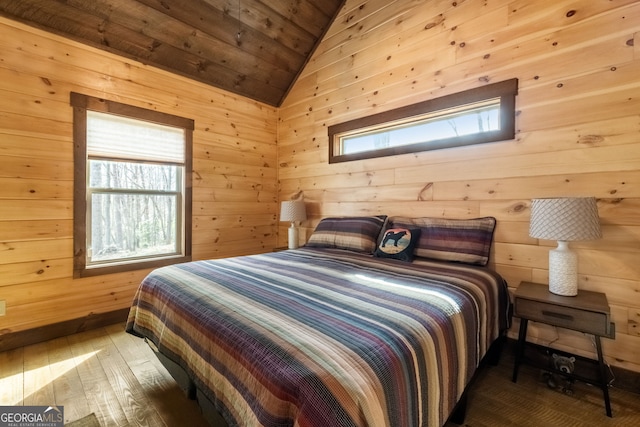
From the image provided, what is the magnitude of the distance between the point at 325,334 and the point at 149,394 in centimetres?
142

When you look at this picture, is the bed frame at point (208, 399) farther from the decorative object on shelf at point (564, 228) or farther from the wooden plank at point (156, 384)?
the decorative object on shelf at point (564, 228)

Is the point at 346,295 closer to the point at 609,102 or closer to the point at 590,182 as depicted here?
the point at 590,182

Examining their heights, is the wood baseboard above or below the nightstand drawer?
below

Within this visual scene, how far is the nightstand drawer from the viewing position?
149 centimetres

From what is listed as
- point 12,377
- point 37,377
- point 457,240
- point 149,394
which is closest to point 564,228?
point 457,240

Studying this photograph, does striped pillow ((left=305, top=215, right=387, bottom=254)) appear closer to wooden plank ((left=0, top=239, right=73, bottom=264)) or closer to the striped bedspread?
the striped bedspread

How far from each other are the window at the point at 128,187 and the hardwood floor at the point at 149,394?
0.85 m

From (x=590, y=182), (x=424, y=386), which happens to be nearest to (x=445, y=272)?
(x=424, y=386)

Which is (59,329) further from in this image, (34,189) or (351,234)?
(351,234)

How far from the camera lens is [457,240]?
6.97 ft

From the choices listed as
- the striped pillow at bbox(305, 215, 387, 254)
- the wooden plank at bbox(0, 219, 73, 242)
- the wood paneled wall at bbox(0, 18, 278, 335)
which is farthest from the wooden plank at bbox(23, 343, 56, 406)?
the striped pillow at bbox(305, 215, 387, 254)

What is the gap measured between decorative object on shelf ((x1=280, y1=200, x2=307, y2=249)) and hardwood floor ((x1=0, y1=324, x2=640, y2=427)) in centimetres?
180

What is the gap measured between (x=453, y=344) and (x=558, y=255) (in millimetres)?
1048

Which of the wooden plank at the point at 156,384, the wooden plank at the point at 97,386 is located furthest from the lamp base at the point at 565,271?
the wooden plank at the point at 97,386
